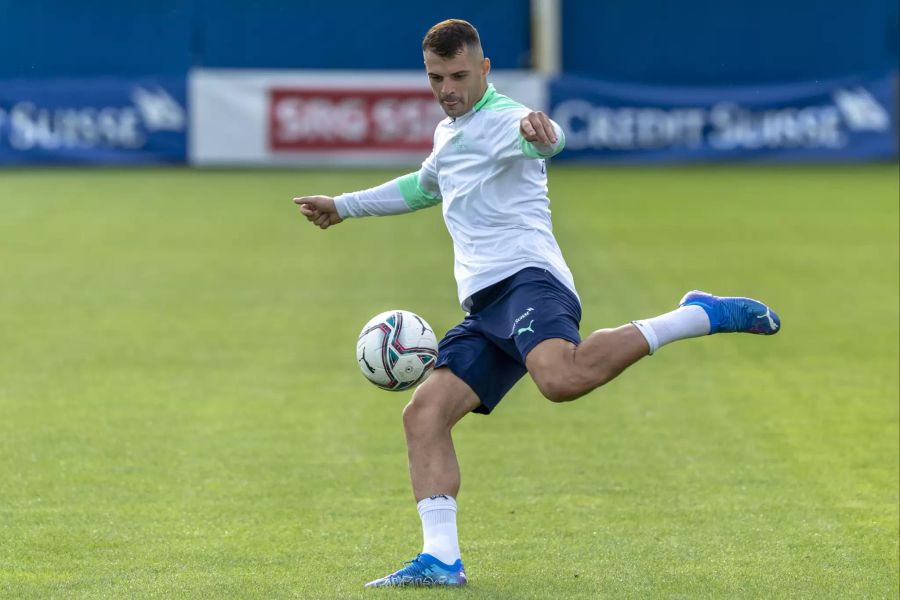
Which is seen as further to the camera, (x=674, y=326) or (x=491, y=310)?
(x=491, y=310)

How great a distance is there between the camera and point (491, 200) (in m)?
6.20

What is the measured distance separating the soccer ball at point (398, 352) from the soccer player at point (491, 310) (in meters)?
0.07

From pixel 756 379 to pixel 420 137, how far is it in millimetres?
18044

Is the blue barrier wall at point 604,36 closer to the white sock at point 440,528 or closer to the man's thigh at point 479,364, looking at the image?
the man's thigh at point 479,364

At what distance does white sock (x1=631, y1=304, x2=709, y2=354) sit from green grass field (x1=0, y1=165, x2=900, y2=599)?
0.94 m

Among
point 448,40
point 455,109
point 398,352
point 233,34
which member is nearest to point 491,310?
point 398,352

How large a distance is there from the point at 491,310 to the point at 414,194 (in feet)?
2.33

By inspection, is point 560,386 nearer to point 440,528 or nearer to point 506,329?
point 506,329

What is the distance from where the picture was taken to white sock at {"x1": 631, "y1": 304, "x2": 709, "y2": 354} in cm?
597

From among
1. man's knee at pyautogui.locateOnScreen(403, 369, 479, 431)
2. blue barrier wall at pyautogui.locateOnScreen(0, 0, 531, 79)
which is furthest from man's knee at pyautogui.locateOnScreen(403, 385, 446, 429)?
blue barrier wall at pyautogui.locateOnScreen(0, 0, 531, 79)

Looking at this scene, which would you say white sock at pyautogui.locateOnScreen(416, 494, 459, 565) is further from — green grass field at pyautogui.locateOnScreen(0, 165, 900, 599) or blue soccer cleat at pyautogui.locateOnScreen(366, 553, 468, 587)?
green grass field at pyautogui.locateOnScreen(0, 165, 900, 599)

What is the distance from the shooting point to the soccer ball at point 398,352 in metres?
6.30

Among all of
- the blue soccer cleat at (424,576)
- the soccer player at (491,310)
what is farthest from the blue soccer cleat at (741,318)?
the blue soccer cleat at (424,576)

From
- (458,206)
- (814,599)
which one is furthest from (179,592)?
(814,599)
